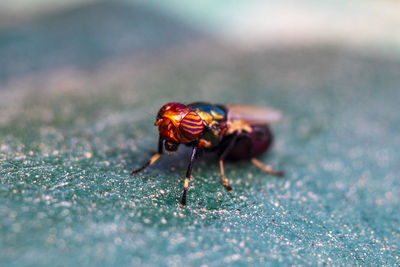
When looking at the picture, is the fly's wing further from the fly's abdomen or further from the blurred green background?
the blurred green background

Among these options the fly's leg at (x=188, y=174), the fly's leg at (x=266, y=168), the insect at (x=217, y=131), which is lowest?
the fly's leg at (x=266, y=168)

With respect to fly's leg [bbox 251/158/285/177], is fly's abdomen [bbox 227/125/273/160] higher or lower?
higher

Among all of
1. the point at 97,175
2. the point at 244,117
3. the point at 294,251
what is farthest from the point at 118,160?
the point at 294,251

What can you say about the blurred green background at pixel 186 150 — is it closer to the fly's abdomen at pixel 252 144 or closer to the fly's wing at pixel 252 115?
the fly's abdomen at pixel 252 144

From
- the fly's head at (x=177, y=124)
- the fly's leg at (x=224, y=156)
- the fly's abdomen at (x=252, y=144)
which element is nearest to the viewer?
the fly's head at (x=177, y=124)

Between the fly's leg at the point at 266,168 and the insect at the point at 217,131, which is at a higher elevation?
the insect at the point at 217,131

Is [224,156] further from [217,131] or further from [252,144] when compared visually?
[252,144]

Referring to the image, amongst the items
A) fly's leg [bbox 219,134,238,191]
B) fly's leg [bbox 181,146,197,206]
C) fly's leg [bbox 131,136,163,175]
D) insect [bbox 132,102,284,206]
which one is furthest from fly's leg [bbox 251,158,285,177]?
fly's leg [bbox 131,136,163,175]

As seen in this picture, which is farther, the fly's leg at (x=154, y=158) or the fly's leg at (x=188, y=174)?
the fly's leg at (x=154, y=158)

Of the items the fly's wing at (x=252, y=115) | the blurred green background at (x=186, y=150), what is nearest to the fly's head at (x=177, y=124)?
the blurred green background at (x=186, y=150)
